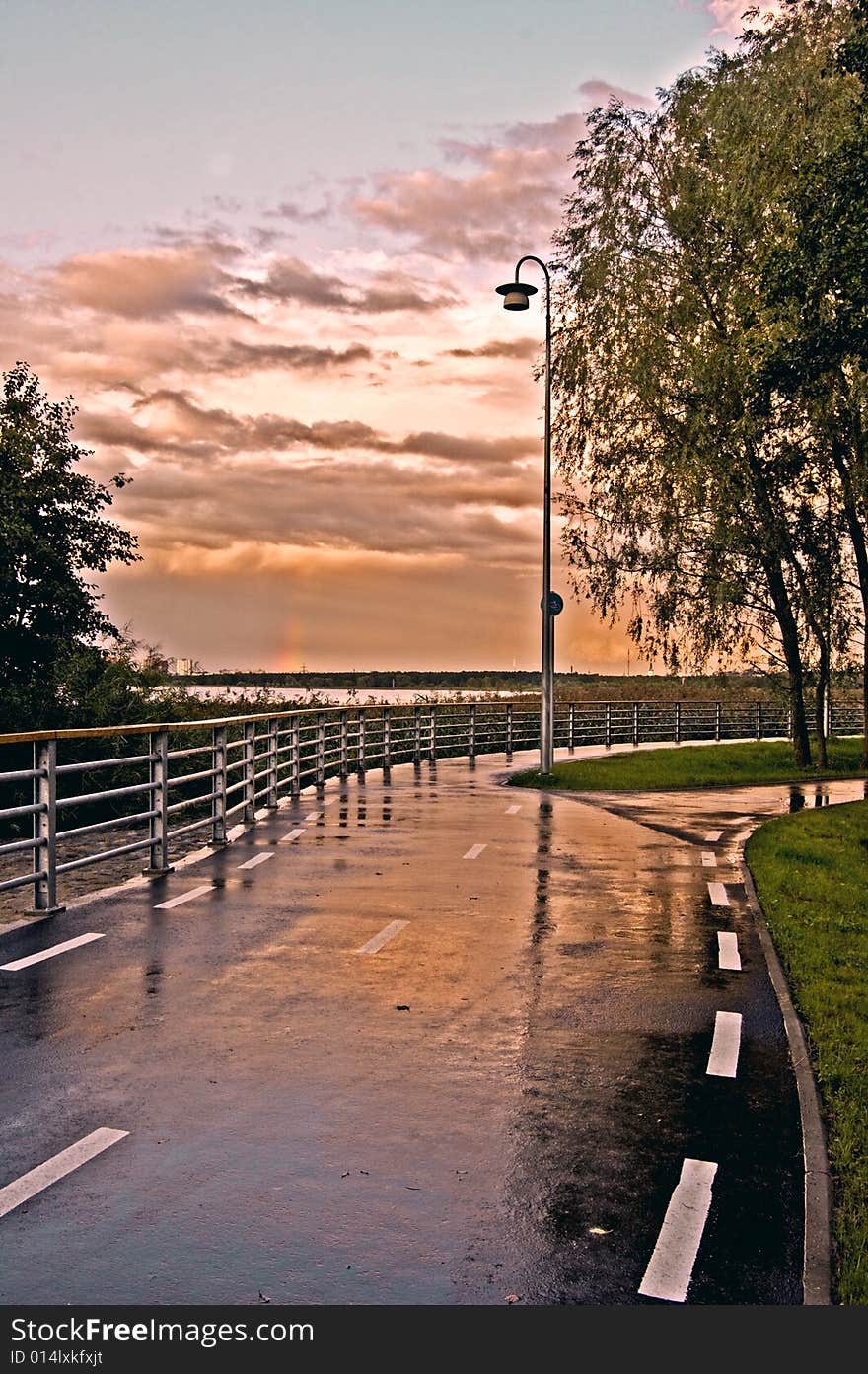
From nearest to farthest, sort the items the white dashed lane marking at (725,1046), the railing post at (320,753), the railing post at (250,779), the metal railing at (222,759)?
the white dashed lane marking at (725,1046), the metal railing at (222,759), the railing post at (250,779), the railing post at (320,753)

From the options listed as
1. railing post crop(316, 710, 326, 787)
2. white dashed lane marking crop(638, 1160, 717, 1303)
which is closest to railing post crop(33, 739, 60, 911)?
white dashed lane marking crop(638, 1160, 717, 1303)

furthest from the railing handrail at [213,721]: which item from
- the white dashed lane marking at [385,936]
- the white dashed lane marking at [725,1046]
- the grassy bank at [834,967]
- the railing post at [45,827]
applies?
the grassy bank at [834,967]

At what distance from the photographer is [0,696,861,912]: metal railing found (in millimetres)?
10352

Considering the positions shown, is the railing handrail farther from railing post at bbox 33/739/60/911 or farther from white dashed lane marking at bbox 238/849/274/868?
white dashed lane marking at bbox 238/849/274/868

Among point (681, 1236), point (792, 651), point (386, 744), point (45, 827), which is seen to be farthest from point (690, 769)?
point (681, 1236)

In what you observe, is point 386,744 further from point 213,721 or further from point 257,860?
point 257,860

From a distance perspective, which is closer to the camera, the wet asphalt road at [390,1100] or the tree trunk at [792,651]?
the wet asphalt road at [390,1100]

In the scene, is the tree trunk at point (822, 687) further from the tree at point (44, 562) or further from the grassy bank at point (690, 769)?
the tree at point (44, 562)

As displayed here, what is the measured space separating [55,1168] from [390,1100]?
1.54 meters

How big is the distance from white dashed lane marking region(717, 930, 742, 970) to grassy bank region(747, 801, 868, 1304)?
0.33 meters

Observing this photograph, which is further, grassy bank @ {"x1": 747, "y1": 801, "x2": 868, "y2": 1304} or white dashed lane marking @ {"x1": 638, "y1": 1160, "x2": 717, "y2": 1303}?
grassy bank @ {"x1": 747, "y1": 801, "x2": 868, "y2": 1304}

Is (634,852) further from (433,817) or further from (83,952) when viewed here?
(83,952)

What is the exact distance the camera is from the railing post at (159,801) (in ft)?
40.6

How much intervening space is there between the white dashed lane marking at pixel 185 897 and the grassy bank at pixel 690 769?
14108mm
